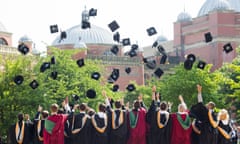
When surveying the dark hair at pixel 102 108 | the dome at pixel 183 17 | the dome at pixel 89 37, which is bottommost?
the dark hair at pixel 102 108

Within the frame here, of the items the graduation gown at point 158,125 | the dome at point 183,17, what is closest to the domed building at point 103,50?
the dome at point 183,17

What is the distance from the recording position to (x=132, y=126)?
19953 mm

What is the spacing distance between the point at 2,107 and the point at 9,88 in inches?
49.1

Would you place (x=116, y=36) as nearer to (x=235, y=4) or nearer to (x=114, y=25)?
(x=114, y=25)

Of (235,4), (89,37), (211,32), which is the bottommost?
(211,32)

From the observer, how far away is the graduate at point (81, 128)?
19.9 metres

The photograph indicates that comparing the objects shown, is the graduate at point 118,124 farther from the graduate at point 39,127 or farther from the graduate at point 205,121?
the graduate at point 205,121

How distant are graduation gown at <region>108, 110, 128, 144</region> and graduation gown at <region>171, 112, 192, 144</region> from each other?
1.34 meters

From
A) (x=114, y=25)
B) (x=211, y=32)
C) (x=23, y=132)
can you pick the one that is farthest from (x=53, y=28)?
(x=211, y=32)

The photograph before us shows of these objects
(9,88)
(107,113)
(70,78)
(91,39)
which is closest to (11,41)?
(91,39)

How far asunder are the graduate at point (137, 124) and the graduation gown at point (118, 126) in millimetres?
165

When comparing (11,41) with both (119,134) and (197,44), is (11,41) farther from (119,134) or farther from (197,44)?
(119,134)

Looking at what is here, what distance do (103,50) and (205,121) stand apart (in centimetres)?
5193

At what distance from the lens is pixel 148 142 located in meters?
20.2
